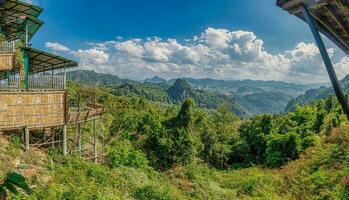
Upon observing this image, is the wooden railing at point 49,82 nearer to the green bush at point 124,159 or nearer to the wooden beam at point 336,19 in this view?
the green bush at point 124,159

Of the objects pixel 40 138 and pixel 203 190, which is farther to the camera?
pixel 203 190

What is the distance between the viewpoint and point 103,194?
43.0 feet

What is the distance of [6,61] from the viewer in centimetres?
1733

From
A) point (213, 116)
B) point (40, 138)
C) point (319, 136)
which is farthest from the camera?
point (213, 116)

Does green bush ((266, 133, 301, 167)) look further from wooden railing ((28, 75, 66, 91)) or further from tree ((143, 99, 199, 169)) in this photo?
wooden railing ((28, 75, 66, 91))

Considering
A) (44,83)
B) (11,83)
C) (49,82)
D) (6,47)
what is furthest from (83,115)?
(6,47)

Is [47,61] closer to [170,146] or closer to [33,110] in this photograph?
[33,110]

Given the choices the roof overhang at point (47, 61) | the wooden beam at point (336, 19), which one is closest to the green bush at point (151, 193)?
the roof overhang at point (47, 61)

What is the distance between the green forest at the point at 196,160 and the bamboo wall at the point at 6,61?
4284 millimetres

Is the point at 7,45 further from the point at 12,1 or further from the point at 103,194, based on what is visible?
the point at 103,194

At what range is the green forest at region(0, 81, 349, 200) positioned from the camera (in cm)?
1431

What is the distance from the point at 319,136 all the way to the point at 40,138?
2638 cm

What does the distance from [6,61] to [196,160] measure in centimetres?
1742

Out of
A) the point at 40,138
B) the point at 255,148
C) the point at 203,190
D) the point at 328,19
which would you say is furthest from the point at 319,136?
the point at 328,19
